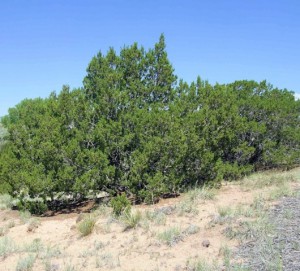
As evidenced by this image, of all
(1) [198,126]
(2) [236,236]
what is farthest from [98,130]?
(2) [236,236]

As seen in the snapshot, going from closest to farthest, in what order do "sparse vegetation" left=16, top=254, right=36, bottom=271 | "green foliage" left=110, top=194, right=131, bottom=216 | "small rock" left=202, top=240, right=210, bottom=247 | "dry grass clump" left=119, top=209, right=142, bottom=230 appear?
"small rock" left=202, top=240, right=210, bottom=247 < "sparse vegetation" left=16, top=254, right=36, bottom=271 < "dry grass clump" left=119, top=209, right=142, bottom=230 < "green foliage" left=110, top=194, right=131, bottom=216

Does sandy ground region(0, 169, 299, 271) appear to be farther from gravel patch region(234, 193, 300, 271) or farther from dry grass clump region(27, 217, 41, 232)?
gravel patch region(234, 193, 300, 271)

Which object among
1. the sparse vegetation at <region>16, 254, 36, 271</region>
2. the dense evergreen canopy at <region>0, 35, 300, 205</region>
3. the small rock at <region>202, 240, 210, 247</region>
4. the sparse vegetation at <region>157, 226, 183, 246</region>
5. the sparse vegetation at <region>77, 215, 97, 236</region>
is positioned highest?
the dense evergreen canopy at <region>0, 35, 300, 205</region>

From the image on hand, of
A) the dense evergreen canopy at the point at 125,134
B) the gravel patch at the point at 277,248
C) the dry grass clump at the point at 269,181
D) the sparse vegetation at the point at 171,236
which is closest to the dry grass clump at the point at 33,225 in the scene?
the dense evergreen canopy at the point at 125,134

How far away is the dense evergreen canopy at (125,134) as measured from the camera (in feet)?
39.5

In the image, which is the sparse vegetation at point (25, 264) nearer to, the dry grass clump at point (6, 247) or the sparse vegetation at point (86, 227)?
the dry grass clump at point (6, 247)

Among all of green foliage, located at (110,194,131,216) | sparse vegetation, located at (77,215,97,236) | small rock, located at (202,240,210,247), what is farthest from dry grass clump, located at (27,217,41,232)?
small rock, located at (202,240,210,247)

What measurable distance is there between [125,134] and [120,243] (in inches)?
177

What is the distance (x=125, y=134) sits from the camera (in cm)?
1250

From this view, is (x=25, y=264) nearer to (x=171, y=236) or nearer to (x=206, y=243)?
(x=171, y=236)

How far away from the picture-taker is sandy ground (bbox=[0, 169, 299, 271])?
7594 millimetres

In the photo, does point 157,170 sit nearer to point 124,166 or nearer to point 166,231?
point 124,166

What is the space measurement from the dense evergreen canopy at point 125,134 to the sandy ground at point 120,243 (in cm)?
138

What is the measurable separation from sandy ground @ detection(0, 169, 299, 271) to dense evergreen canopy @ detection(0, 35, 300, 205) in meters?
1.38
